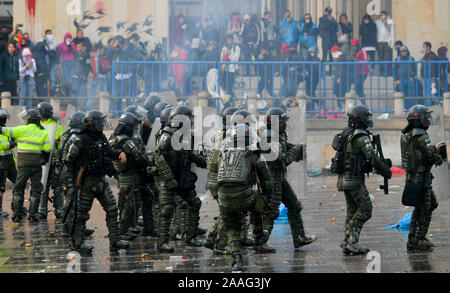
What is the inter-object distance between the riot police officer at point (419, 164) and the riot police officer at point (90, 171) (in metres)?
3.56

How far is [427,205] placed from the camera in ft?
32.5

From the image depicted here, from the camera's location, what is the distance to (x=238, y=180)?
8.52m

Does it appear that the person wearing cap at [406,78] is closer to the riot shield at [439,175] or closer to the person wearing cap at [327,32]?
the person wearing cap at [327,32]

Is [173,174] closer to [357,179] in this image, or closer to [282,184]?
[282,184]

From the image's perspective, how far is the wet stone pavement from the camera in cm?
909

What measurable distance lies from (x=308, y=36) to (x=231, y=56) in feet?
6.41

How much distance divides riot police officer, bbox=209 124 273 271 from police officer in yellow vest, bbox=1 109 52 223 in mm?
5204

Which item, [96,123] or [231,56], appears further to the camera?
[231,56]

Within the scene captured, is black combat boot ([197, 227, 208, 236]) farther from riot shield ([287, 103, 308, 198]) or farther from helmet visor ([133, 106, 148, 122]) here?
riot shield ([287, 103, 308, 198])

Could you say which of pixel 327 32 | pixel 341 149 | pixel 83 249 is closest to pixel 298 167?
pixel 341 149

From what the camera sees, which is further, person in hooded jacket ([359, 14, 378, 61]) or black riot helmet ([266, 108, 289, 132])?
person in hooded jacket ([359, 14, 378, 61])

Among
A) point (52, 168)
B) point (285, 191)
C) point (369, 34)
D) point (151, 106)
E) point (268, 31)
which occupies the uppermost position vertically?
point (268, 31)

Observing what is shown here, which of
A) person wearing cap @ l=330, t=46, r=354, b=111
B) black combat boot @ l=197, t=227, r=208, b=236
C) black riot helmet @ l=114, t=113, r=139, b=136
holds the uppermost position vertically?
person wearing cap @ l=330, t=46, r=354, b=111

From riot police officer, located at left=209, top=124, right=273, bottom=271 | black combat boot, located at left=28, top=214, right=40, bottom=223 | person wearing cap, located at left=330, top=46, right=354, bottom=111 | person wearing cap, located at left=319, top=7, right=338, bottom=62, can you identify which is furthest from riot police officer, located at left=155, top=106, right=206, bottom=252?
person wearing cap, located at left=319, top=7, right=338, bottom=62
